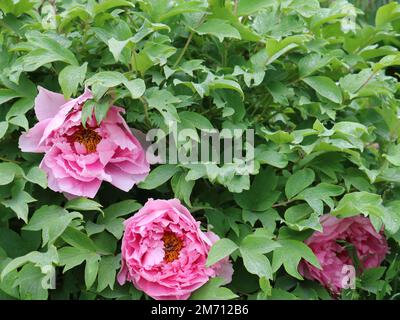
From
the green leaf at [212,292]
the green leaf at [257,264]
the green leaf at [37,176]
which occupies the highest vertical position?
the green leaf at [37,176]

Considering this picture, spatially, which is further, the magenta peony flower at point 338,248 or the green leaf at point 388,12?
the green leaf at point 388,12

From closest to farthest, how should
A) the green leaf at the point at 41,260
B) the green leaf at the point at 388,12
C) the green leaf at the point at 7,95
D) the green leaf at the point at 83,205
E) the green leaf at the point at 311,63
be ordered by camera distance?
1. the green leaf at the point at 41,260
2. the green leaf at the point at 83,205
3. the green leaf at the point at 7,95
4. the green leaf at the point at 311,63
5. the green leaf at the point at 388,12

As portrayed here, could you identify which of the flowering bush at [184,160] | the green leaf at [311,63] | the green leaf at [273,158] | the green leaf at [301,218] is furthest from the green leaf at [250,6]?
the green leaf at [301,218]

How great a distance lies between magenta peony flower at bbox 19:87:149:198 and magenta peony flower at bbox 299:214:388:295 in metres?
0.37

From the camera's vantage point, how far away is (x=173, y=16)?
50.3 inches

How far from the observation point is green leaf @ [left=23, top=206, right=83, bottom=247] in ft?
3.45

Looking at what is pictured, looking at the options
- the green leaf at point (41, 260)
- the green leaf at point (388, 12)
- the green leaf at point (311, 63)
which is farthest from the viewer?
the green leaf at point (388, 12)

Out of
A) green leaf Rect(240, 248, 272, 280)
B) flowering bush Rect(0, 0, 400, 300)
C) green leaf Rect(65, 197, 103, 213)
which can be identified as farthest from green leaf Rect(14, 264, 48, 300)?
green leaf Rect(240, 248, 272, 280)

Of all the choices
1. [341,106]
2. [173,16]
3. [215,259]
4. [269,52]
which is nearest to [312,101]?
[341,106]

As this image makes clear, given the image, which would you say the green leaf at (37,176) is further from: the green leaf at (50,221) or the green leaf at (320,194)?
the green leaf at (320,194)

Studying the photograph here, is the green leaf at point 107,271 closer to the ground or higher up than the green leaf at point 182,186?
closer to the ground

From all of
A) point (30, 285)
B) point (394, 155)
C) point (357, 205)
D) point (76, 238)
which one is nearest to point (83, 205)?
point (76, 238)

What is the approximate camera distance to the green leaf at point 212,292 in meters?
1.10
